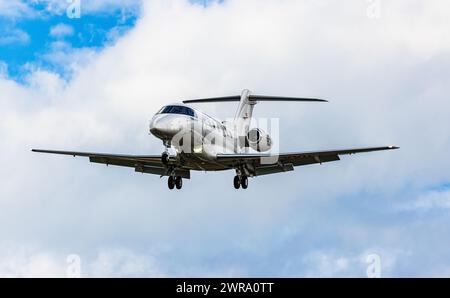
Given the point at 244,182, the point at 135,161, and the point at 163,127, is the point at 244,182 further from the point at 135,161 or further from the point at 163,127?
the point at 163,127

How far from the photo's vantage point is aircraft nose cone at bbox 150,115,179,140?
36188 millimetres

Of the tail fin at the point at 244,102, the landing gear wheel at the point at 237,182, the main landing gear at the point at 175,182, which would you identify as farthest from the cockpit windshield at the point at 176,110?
the tail fin at the point at 244,102

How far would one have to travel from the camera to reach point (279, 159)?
136 ft

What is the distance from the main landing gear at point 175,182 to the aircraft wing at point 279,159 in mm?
2391

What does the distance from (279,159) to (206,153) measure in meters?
4.19

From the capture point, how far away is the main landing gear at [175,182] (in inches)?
1618

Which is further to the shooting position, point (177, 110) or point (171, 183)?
point (171, 183)

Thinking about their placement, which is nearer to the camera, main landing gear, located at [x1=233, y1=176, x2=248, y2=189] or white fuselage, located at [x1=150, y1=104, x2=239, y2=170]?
white fuselage, located at [x1=150, y1=104, x2=239, y2=170]

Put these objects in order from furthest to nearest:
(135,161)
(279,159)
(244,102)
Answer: (244,102)
(135,161)
(279,159)

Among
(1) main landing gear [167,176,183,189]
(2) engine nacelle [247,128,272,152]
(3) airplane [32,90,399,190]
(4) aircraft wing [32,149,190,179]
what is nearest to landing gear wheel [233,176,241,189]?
(3) airplane [32,90,399,190]

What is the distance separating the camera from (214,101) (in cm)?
4947

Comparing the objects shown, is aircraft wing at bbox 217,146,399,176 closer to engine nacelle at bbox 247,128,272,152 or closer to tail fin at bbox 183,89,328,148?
engine nacelle at bbox 247,128,272,152

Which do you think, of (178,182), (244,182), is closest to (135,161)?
(178,182)
